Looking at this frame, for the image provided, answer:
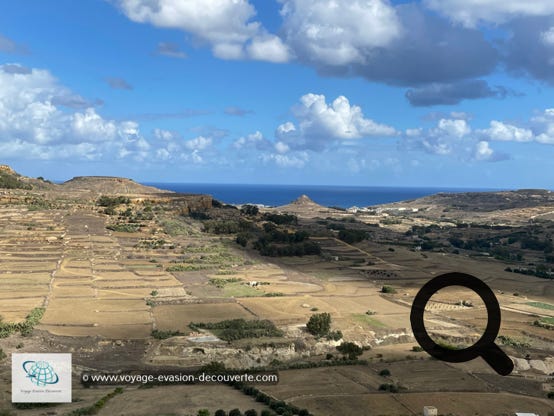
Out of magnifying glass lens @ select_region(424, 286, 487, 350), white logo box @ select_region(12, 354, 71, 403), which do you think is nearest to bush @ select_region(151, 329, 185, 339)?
white logo box @ select_region(12, 354, 71, 403)

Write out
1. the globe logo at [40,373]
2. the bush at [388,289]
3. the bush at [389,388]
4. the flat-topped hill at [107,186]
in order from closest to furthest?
the globe logo at [40,373] < the bush at [389,388] < the bush at [388,289] < the flat-topped hill at [107,186]

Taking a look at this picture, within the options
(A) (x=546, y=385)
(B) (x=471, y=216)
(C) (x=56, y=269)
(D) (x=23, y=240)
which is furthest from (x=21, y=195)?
(B) (x=471, y=216)

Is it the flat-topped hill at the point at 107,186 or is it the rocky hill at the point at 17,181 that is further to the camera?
the flat-topped hill at the point at 107,186

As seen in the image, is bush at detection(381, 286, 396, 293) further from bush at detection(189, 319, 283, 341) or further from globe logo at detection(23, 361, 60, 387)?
globe logo at detection(23, 361, 60, 387)

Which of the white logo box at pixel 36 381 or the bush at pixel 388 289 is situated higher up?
the white logo box at pixel 36 381

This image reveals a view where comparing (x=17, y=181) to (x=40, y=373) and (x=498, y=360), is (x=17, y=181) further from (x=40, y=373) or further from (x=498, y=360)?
(x=498, y=360)

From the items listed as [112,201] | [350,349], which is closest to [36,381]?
[350,349]

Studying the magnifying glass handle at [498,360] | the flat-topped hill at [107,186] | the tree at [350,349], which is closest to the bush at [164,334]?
the tree at [350,349]

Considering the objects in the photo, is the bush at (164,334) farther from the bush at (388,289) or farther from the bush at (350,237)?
the bush at (350,237)
